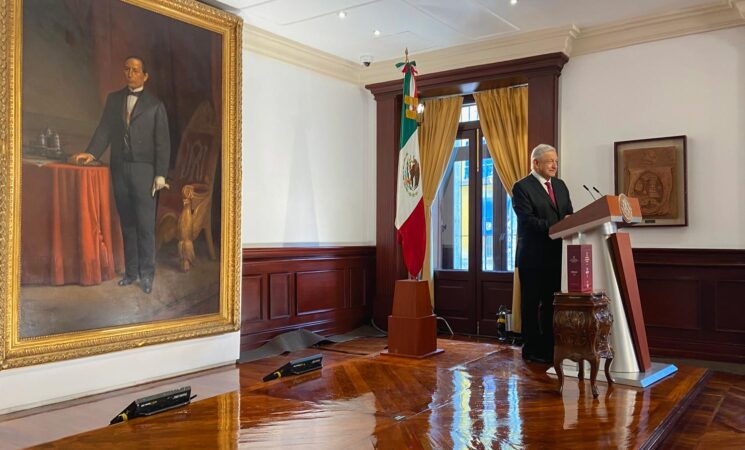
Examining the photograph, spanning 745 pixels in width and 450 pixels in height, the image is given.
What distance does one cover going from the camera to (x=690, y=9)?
5395 millimetres

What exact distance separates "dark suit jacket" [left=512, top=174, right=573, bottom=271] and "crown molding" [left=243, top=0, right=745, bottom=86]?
2.30 m

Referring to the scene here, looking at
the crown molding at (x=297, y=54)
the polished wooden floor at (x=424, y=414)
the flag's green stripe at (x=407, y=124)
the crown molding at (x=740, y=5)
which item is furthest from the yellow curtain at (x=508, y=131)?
the polished wooden floor at (x=424, y=414)

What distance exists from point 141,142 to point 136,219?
0.59m

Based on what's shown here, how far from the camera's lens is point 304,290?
6465 mm

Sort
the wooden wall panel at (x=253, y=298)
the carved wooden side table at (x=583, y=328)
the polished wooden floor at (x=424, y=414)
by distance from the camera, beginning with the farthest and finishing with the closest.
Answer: the wooden wall panel at (x=253, y=298)
the carved wooden side table at (x=583, y=328)
the polished wooden floor at (x=424, y=414)

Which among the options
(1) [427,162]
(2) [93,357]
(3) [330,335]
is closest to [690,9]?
(1) [427,162]

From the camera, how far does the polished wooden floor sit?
2.73m

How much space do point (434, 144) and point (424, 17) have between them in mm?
1768

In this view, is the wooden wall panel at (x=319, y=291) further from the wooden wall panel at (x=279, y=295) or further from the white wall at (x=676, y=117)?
the white wall at (x=676, y=117)

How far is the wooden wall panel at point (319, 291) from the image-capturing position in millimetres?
6441

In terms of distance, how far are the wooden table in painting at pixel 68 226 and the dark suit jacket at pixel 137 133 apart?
19 cm

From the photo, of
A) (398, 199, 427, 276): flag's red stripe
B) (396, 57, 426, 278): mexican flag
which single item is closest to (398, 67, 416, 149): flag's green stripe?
(396, 57, 426, 278): mexican flag

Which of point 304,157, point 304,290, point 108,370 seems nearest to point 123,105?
point 108,370

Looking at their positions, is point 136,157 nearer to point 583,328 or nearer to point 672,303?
point 583,328
